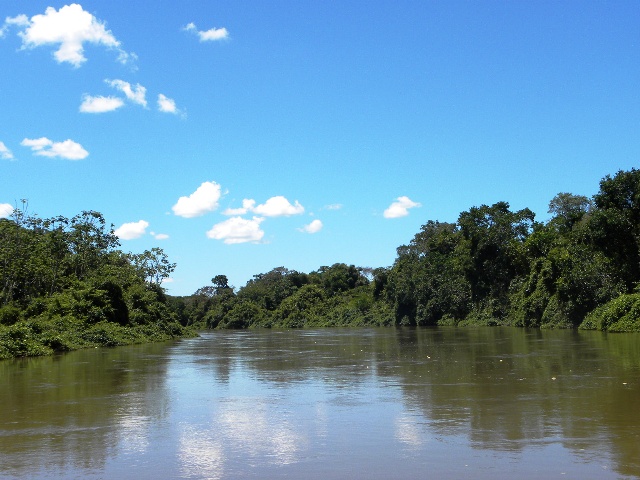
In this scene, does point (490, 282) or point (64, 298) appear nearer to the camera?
point (64, 298)

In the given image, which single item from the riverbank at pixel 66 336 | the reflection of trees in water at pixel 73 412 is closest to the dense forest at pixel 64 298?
the riverbank at pixel 66 336

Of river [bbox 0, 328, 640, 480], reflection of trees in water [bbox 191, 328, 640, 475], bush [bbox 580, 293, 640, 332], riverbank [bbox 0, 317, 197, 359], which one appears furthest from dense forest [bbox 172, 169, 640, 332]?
riverbank [bbox 0, 317, 197, 359]

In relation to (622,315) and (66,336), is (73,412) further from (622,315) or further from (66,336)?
(622,315)

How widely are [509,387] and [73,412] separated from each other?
337 inches

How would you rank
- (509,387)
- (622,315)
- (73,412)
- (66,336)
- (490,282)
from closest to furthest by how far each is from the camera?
1. (73,412)
2. (509,387)
3. (66,336)
4. (622,315)
5. (490,282)

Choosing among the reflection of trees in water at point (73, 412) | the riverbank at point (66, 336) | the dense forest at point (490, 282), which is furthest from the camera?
the dense forest at point (490, 282)

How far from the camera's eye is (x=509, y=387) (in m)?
14.3

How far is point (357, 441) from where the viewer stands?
909 centimetres

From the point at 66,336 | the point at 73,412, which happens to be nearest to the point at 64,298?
the point at 66,336

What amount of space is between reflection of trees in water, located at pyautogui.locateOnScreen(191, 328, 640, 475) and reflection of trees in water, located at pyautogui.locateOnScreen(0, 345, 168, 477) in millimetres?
3444

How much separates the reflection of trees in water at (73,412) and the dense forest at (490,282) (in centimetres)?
2843

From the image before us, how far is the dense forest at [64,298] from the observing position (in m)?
29.8

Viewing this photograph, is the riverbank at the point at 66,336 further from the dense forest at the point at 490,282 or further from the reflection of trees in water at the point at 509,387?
the dense forest at the point at 490,282

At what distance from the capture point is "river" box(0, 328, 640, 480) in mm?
7762
